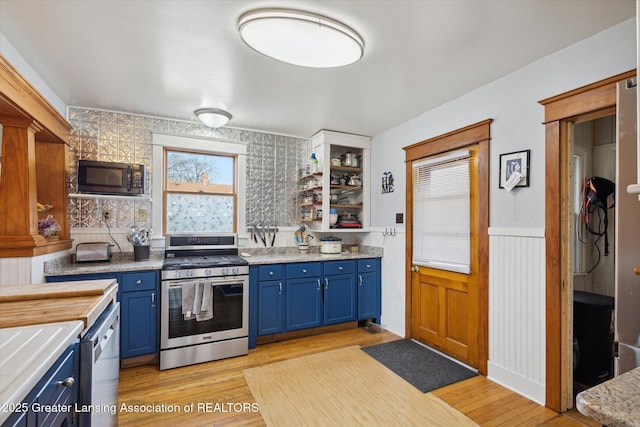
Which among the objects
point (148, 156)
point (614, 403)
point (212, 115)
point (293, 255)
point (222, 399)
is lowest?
point (222, 399)

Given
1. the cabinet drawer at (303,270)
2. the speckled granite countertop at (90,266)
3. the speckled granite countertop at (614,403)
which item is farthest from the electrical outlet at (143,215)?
the speckled granite countertop at (614,403)

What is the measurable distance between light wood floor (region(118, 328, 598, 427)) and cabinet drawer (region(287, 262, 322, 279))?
835 mm

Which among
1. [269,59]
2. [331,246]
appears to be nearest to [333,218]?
[331,246]

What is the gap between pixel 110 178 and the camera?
10.3 feet

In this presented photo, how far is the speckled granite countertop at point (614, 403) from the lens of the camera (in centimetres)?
61

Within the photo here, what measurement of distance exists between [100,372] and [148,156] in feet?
8.59

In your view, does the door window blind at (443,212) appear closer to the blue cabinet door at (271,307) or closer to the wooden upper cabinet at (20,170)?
the blue cabinet door at (271,307)

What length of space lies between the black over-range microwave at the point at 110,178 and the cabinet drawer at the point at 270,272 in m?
1.50

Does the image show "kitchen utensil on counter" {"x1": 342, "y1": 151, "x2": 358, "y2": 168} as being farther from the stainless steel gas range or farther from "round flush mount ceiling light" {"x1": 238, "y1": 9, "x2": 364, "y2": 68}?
"round flush mount ceiling light" {"x1": 238, "y1": 9, "x2": 364, "y2": 68}

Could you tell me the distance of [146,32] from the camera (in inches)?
76.9

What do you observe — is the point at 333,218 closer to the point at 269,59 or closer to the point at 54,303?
the point at 269,59

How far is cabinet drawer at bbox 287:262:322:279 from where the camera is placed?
351 cm

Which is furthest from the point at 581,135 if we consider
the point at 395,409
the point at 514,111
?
the point at 395,409

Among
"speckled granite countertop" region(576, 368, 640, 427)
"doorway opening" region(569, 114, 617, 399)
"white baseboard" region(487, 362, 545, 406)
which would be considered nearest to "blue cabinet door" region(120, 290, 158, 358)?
"white baseboard" region(487, 362, 545, 406)
